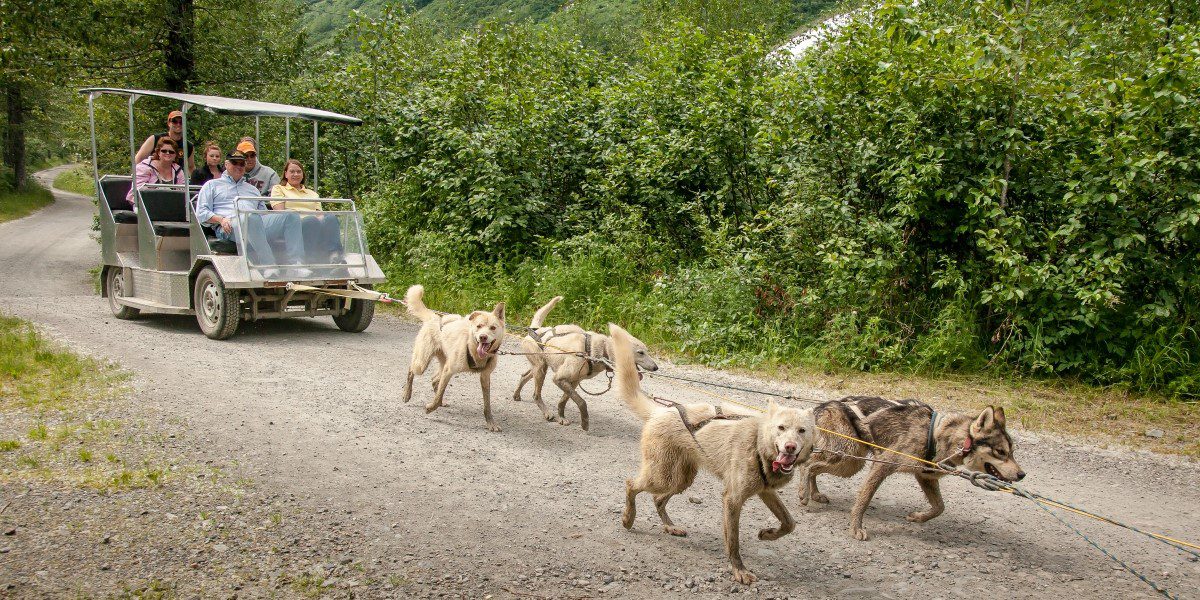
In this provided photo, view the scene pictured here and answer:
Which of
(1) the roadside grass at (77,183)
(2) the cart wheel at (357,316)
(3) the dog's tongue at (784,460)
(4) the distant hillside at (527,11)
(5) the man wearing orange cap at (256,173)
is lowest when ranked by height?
(2) the cart wheel at (357,316)

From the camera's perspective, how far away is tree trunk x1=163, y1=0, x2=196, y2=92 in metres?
19.2

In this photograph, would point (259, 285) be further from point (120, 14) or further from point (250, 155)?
point (120, 14)

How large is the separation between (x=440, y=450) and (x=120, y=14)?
16.1m

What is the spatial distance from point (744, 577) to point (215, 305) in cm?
890

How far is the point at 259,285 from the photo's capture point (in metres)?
10.8

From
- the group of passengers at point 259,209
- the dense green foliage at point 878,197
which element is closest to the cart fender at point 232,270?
the group of passengers at point 259,209

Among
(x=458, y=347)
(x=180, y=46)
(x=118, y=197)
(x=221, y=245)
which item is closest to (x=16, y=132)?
(x=180, y=46)

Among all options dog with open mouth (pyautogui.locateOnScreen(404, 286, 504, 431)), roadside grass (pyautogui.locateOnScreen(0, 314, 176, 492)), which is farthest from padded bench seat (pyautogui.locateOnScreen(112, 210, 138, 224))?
dog with open mouth (pyautogui.locateOnScreen(404, 286, 504, 431))

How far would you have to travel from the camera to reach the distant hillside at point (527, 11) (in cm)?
4100

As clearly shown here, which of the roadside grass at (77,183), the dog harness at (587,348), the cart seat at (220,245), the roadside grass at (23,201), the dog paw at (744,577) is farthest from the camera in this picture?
the roadside grass at (77,183)

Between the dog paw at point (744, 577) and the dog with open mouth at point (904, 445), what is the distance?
100cm

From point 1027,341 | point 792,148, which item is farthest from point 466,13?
point 1027,341

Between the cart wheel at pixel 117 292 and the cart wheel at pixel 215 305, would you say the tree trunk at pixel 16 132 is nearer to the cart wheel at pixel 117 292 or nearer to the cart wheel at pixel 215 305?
the cart wheel at pixel 117 292

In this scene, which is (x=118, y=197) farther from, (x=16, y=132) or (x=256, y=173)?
(x=16, y=132)
